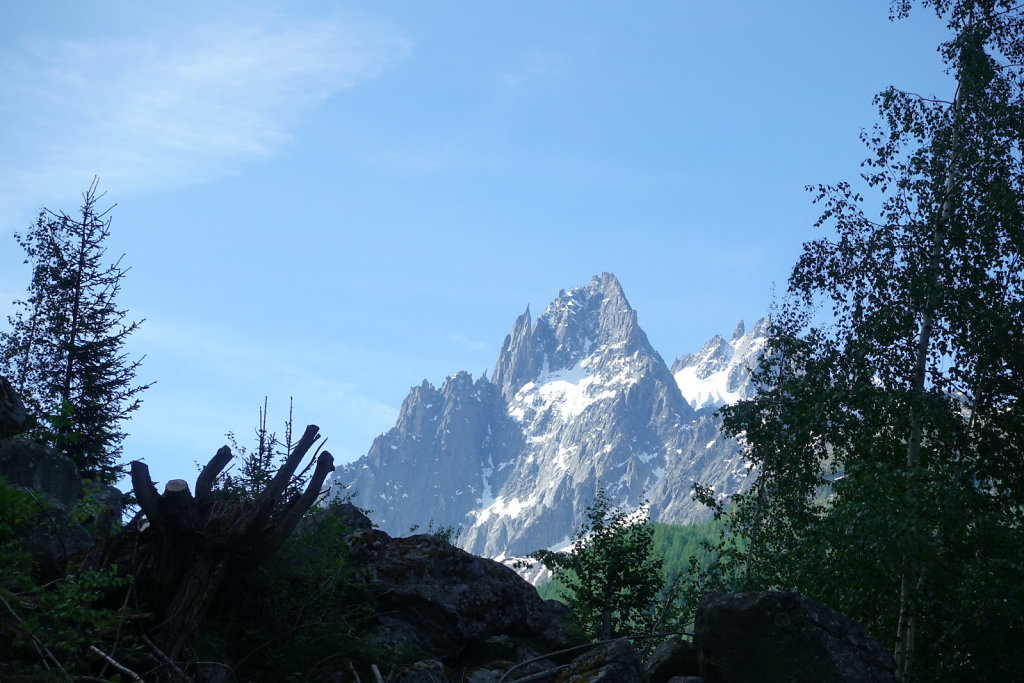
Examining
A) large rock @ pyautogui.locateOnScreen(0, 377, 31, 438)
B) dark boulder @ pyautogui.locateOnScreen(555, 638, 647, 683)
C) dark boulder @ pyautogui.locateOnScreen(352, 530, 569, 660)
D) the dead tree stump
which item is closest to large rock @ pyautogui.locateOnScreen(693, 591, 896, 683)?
dark boulder @ pyautogui.locateOnScreen(555, 638, 647, 683)

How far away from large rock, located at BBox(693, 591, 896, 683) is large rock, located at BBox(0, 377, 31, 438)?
38.7 ft

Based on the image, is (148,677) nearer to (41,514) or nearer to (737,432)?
(41,514)

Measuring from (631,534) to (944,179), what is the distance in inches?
477

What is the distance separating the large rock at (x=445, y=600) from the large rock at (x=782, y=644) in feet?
12.5

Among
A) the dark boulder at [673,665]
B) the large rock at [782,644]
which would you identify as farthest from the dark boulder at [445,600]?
the large rock at [782,644]

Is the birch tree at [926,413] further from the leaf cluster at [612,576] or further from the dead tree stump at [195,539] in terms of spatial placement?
the dead tree stump at [195,539]

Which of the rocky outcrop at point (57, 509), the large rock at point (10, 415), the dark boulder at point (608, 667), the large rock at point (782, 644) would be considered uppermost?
the large rock at point (10, 415)

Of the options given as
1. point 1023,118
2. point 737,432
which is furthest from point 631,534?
point 1023,118

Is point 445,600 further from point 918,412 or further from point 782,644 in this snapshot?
point 918,412

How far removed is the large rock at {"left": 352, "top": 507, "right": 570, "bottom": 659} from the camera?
1485 cm

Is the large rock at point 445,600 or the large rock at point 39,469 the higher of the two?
the large rock at point 39,469

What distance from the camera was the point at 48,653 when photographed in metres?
9.08

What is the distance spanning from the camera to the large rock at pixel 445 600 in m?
14.9

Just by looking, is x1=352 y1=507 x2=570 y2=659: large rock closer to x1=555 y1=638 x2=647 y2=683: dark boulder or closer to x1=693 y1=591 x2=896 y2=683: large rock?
x1=555 y1=638 x2=647 y2=683: dark boulder
